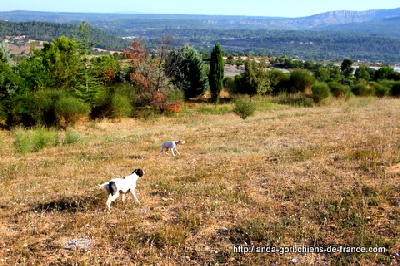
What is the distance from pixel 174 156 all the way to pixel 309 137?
5.57 metres

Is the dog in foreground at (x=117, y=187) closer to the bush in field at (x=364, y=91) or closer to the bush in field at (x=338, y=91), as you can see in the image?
the bush in field at (x=338, y=91)

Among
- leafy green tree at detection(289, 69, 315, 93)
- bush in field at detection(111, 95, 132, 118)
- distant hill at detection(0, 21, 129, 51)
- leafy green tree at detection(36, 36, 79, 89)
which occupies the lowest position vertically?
bush in field at detection(111, 95, 132, 118)

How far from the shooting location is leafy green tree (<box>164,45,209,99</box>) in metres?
33.7

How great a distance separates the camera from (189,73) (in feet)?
113

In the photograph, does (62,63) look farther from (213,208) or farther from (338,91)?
(338,91)

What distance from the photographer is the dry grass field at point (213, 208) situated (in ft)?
16.6

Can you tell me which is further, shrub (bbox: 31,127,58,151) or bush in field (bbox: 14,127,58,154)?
shrub (bbox: 31,127,58,151)

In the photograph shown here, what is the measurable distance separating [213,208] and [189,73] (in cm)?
2884

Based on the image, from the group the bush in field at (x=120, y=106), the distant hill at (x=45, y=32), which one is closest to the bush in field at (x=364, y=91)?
the bush in field at (x=120, y=106)

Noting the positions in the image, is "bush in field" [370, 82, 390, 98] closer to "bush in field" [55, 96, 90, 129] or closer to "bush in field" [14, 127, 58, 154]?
"bush in field" [55, 96, 90, 129]

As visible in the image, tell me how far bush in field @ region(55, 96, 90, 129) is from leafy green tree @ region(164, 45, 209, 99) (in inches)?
464

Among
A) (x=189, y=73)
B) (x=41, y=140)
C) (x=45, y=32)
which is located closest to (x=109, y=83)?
(x=189, y=73)

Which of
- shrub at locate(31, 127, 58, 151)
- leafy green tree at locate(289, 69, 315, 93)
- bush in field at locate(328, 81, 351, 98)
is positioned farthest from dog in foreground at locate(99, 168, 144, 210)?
leafy green tree at locate(289, 69, 315, 93)

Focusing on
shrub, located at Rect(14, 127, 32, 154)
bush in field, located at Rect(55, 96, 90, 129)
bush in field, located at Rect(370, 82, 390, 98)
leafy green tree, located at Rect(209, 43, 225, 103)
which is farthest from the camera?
bush in field, located at Rect(370, 82, 390, 98)
